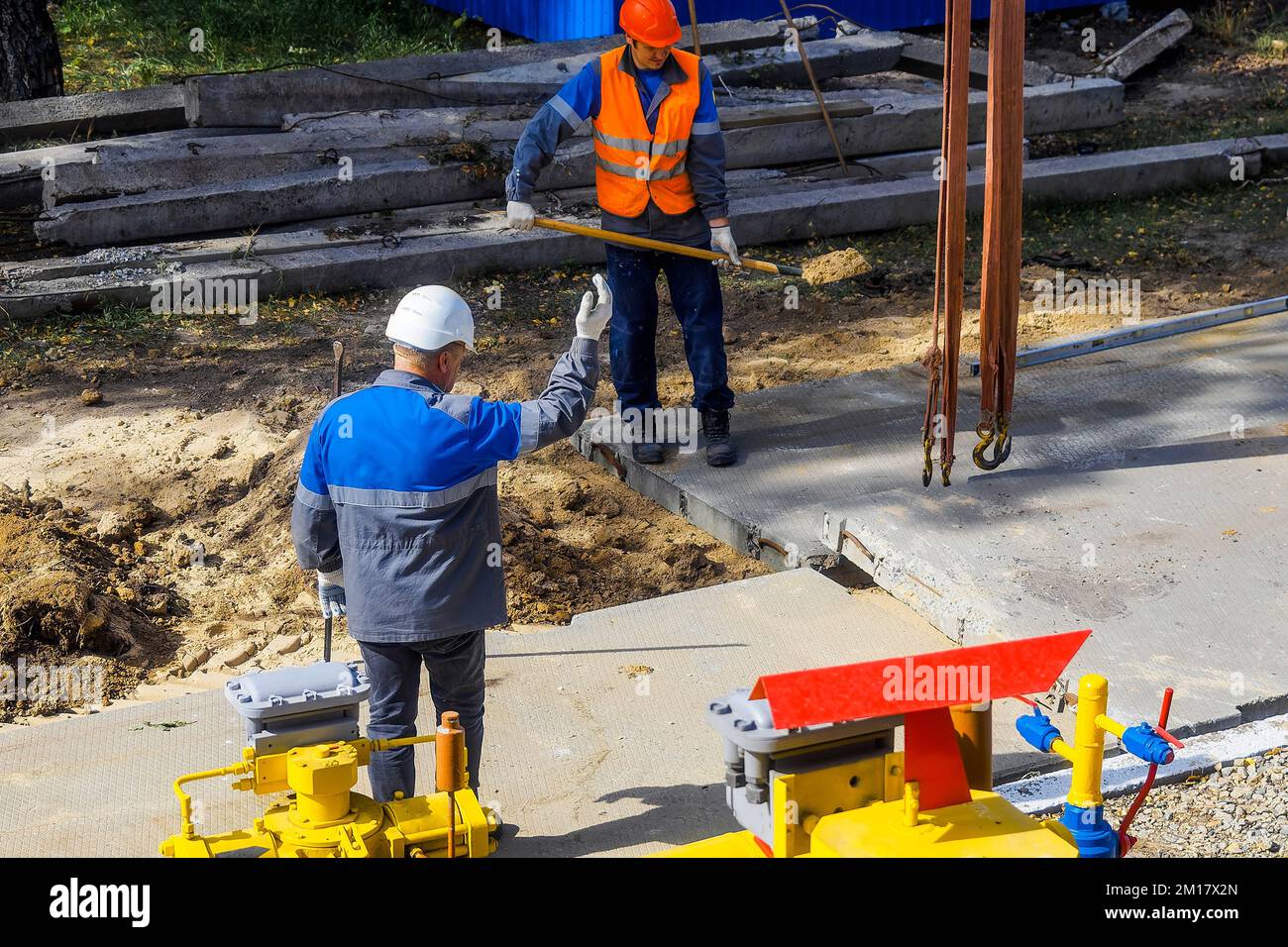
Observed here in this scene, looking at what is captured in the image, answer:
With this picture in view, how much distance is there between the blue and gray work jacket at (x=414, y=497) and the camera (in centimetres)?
348

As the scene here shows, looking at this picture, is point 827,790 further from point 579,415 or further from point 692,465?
point 692,465

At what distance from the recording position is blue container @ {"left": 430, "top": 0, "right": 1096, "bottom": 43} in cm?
1275

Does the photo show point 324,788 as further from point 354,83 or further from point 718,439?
point 354,83

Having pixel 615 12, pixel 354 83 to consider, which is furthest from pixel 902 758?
pixel 615 12

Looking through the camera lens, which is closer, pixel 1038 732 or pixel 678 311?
pixel 1038 732

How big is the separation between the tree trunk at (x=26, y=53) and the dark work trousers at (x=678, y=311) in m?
6.73

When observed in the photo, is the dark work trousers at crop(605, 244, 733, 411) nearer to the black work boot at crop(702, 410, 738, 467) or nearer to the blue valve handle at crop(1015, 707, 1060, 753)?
the black work boot at crop(702, 410, 738, 467)

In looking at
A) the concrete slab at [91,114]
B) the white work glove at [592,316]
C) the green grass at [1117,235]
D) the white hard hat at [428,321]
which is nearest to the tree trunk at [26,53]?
the concrete slab at [91,114]

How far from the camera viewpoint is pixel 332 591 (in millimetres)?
3977

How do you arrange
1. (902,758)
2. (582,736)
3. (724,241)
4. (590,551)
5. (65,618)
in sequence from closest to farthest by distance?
1. (902,758)
2. (582,736)
3. (65,618)
4. (590,551)
5. (724,241)

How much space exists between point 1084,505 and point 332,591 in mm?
3066

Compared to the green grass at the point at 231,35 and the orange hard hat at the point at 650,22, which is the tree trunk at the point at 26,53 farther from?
the orange hard hat at the point at 650,22

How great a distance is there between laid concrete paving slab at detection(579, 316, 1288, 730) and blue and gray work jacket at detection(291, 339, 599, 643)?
2005 mm

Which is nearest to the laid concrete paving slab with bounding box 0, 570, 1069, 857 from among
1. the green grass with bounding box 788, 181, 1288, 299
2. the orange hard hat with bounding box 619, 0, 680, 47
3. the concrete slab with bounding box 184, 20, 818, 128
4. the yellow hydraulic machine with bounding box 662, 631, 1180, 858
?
the yellow hydraulic machine with bounding box 662, 631, 1180, 858
